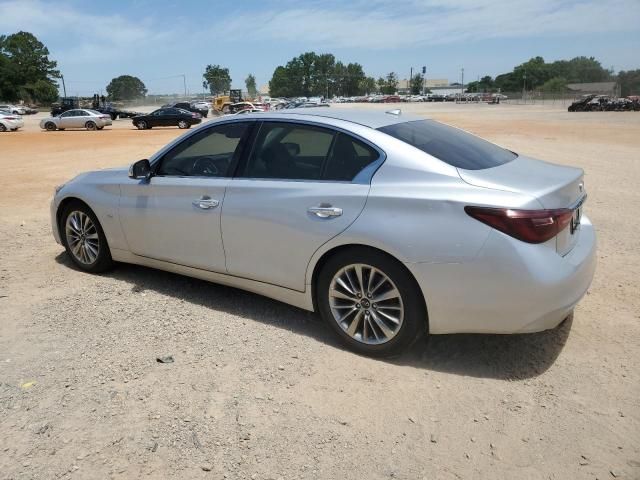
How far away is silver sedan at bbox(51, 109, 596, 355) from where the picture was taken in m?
3.15

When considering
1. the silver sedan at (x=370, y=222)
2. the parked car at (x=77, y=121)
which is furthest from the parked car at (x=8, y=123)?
the silver sedan at (x=370, y=222)

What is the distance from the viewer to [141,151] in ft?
62.7

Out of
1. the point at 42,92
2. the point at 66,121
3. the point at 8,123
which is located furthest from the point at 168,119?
the point at 42,92

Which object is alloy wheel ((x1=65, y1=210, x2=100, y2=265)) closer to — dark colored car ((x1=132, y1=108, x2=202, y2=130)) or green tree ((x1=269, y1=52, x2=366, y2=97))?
dark colored car ((x1=132, y1=108, x2=202, y2=130))

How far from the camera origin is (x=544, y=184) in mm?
3400

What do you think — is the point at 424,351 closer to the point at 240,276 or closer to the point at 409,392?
the point at 409,392

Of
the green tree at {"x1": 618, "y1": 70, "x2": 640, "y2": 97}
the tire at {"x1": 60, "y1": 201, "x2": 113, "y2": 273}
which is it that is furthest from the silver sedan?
the green tree at {"x1": 618, "y1": 70, "x2": 640, "y2": 97}

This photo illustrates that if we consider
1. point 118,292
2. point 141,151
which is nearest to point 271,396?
point 118,292

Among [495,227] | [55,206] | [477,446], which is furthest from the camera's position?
[55,206]

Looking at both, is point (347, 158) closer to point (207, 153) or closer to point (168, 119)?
point (207, 153)

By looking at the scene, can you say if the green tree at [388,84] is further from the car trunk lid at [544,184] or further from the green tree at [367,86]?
the car trunk lid at [544,184]

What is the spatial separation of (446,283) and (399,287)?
0.98 ft

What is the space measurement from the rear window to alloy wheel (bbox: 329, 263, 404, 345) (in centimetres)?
89

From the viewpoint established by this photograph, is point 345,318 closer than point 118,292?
Yes
